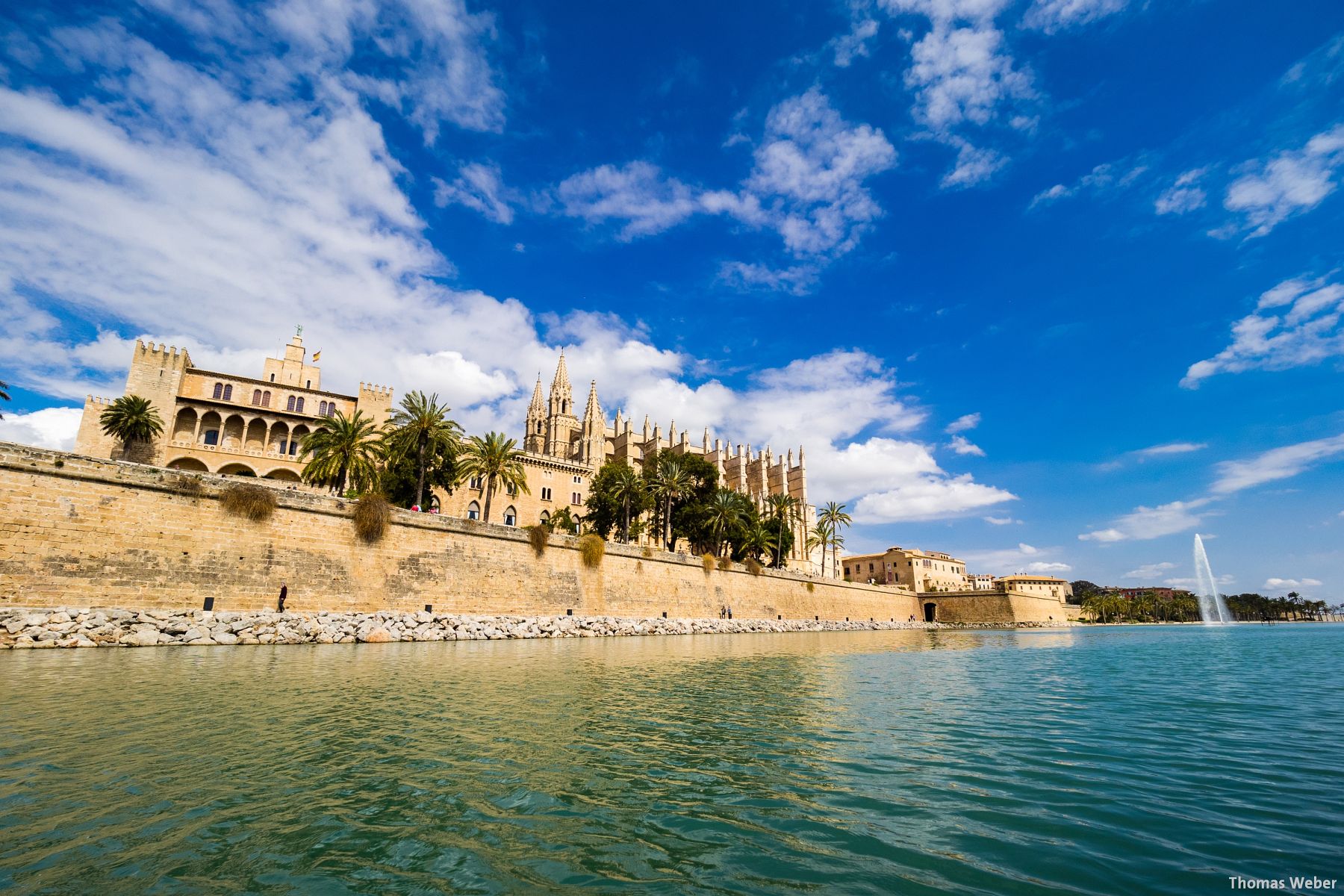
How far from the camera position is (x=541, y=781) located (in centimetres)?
642

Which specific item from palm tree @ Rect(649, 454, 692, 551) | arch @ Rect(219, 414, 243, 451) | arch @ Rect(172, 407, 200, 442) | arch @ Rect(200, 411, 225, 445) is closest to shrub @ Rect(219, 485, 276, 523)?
arch @ Rect(219, 414, 243, 451)

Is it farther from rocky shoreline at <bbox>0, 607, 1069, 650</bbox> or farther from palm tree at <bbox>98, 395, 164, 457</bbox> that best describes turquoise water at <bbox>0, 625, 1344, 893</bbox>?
palm tree at <bbox>98, 395, 164, 457</bbox>

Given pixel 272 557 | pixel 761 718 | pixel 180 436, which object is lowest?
pixel 761 718

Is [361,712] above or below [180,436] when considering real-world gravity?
below

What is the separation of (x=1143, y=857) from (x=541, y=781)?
517 centimetres

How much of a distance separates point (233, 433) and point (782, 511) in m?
48.0

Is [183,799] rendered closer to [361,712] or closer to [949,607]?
[361,712]

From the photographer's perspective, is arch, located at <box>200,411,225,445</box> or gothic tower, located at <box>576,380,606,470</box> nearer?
arch, located at <box>200,411,225,445</box>

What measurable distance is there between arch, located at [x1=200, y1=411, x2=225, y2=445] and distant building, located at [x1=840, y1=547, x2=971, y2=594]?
74.4 meters

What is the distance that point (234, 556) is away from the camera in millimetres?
22656

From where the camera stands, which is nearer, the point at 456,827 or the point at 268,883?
the point at 268,883

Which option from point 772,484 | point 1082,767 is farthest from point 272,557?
point 772,484

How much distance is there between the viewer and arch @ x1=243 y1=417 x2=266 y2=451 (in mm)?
46875

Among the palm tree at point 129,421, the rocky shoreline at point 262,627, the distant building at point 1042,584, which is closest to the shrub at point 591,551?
the rocky shoreline at point 262,627
